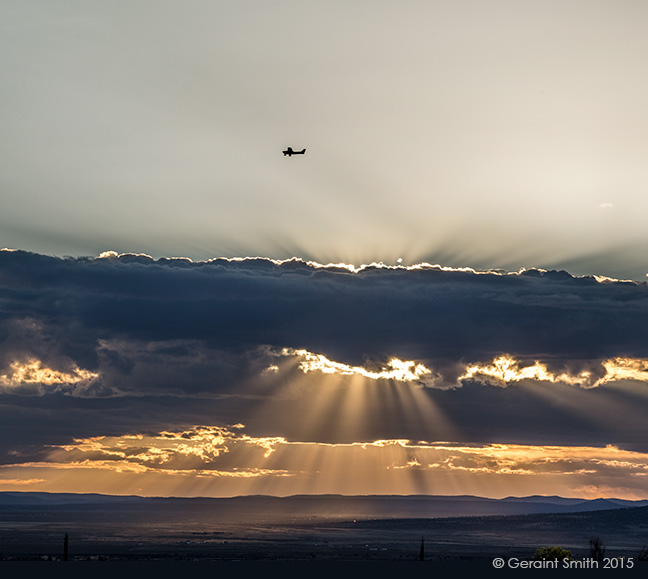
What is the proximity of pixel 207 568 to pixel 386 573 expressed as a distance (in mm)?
16508

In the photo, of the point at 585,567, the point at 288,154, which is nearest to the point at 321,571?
the point at 585,567

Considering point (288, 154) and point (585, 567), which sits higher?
point (288, 154)

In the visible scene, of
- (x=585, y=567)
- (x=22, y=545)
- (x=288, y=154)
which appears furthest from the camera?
(x=22, y=545)

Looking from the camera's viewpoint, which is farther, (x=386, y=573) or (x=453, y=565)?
(x=453, y=565)

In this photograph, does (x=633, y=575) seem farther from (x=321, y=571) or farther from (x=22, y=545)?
(x=22, y=545)

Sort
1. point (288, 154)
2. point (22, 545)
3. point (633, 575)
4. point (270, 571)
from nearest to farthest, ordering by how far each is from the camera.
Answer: point (633, 575)
point (270, 571)
point (288, 154)
point (22, 545)

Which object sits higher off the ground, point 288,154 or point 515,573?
point 288,154

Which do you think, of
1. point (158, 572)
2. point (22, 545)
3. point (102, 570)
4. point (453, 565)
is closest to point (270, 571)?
point (158, 572)

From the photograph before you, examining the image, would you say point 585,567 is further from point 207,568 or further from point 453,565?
point 207,568

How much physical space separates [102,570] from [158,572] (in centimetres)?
507

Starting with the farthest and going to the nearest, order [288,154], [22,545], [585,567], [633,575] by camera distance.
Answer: [22,545] → [288,154] → [585,567] → [633,575]

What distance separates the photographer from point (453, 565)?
82812 mm

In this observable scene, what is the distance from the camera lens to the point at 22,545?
475 feet

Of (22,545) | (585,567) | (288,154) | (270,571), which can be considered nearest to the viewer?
(270,571)
